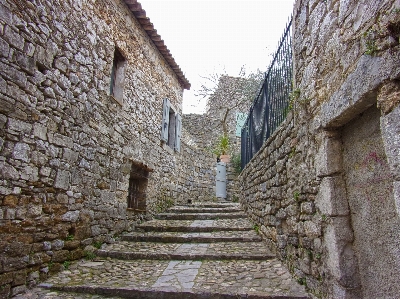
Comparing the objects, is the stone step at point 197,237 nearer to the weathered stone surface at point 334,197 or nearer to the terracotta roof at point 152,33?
the weathered stone surface at point 334,197

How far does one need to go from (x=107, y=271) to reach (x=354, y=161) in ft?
10.7

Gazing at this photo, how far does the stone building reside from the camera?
3.02m

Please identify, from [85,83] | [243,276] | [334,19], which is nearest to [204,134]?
[85,83]

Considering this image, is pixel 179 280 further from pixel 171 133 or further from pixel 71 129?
pixel 171 133

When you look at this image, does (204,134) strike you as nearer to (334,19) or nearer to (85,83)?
(85,83)

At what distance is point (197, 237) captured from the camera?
198 inches

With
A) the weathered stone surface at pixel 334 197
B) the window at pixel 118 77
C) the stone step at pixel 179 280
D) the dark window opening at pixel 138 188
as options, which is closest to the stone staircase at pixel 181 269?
the stone step at pixel 179 280

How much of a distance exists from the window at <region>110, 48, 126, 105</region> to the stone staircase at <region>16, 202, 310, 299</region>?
2657 mm

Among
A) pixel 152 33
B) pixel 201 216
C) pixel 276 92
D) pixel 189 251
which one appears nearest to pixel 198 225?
pixel 201 216

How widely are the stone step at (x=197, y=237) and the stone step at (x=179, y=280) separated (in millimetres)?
902

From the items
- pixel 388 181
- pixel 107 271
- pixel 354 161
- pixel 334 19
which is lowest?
pixel 107 271

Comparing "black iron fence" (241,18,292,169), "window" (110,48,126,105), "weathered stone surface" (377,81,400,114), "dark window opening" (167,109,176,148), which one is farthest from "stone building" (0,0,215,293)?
"weathered stone surface" (377,81,400,114)

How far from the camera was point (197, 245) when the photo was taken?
482 cm

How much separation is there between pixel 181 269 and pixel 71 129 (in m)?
2.41
